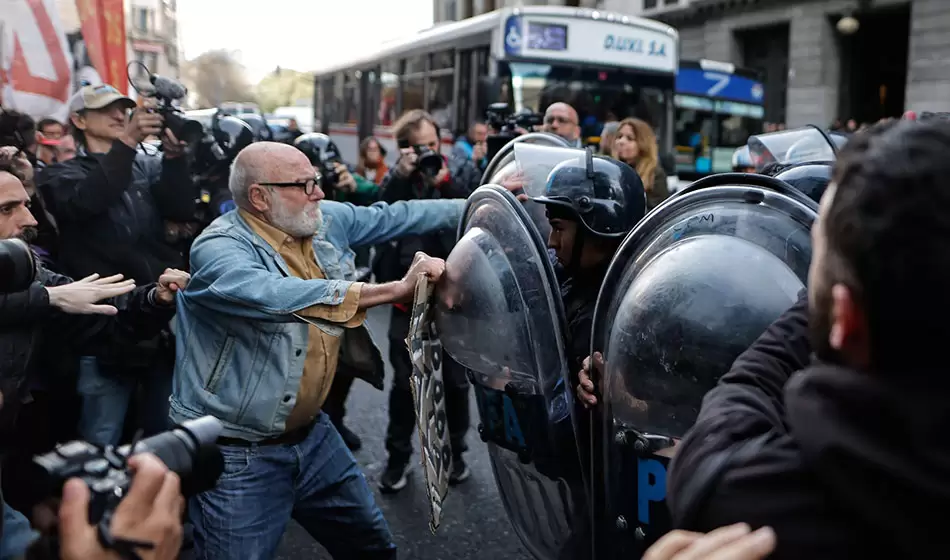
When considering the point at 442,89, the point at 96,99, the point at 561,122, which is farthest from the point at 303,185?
the point at 442,89

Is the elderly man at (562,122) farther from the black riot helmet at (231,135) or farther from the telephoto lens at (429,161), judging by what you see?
the black riot helmet at (231,135)

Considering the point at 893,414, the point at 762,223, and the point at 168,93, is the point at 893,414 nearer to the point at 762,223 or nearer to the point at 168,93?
the point at 762,223

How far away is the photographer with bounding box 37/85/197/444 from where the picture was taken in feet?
11.4

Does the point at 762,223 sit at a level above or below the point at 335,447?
above

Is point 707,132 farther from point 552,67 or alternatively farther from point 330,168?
point 330,168

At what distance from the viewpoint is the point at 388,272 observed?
464cm

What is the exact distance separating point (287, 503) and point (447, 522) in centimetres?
159

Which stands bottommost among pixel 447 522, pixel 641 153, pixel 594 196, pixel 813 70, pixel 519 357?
pixel 447 522

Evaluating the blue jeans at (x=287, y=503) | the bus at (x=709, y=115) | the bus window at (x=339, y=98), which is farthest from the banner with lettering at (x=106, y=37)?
the bus at (x=709, y=115)

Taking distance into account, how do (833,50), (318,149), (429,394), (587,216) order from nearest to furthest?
(429,394) → (587,216) → (318,149) → (833,50)

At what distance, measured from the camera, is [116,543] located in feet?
3.58

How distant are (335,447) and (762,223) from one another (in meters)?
1.71

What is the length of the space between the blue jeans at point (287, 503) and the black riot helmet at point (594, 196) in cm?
109

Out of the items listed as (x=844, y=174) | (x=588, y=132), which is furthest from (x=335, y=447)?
(x=588, y=132)
